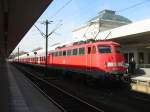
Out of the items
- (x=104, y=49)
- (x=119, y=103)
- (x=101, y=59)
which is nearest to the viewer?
(x=119, y=103)

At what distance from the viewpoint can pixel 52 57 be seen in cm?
3969

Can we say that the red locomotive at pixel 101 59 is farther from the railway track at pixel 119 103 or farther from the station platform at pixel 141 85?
the railway track at pixel 119 103

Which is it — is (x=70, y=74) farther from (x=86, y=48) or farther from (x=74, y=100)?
(x=74, y=100)

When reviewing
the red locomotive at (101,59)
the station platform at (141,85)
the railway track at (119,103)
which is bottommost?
the railway track at (119,103)

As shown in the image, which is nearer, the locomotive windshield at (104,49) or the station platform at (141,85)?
the station platform at (141,85)

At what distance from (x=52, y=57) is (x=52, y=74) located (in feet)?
11.3

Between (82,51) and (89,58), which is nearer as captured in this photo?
(89,58)

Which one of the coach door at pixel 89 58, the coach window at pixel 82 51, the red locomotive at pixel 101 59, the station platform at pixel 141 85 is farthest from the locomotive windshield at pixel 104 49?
the station platform at pixel 141 85

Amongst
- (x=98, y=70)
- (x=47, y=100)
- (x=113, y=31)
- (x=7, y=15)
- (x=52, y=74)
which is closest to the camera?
(x=47, y=100)

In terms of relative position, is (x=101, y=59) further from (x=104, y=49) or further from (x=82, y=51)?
(x=82, y=51)

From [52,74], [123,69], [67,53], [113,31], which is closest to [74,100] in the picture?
[123,69]

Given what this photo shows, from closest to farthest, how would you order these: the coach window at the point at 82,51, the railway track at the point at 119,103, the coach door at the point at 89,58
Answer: the railway track at the point at 119,103
the coach door at the point at 89,58
the coach window at the point at 82,51

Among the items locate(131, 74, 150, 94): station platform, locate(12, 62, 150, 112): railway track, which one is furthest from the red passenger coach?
locate(12, 62, 150, 112): railway track

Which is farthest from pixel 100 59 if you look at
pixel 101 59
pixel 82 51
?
pixel 82 51
